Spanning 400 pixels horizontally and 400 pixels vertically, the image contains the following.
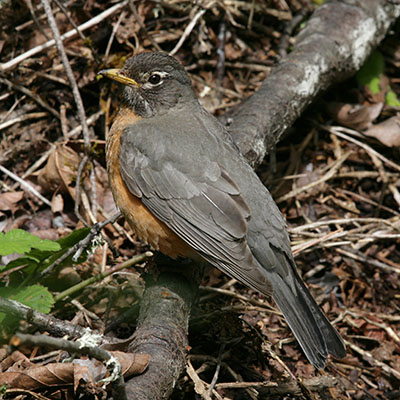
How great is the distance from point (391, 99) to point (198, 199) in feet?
10.7

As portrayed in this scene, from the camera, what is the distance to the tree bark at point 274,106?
333cm

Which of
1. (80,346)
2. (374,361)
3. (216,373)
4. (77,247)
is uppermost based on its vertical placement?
(80,346)

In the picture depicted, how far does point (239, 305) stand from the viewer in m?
4.51

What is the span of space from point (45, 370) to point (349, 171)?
3916 millimetres

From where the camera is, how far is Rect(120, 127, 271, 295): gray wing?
12.9ft

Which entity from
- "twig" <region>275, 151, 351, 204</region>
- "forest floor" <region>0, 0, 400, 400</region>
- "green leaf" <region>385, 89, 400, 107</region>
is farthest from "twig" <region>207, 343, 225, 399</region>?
"green leaf" <region>385, 89, 400, 107</region>

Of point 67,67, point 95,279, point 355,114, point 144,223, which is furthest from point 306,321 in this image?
point 67,67

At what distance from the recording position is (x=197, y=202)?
165 inches

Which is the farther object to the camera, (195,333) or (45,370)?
(195,333)

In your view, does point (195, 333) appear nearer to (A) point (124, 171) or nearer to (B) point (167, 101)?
(A) point (124, 171)

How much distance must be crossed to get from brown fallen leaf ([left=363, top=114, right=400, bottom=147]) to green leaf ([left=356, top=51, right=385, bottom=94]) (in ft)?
1.78

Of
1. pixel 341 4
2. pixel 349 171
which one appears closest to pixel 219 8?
pixel 341 4

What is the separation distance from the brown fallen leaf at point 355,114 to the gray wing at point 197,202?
2.43 metres

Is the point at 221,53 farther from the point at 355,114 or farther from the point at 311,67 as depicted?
the point at 355,114
